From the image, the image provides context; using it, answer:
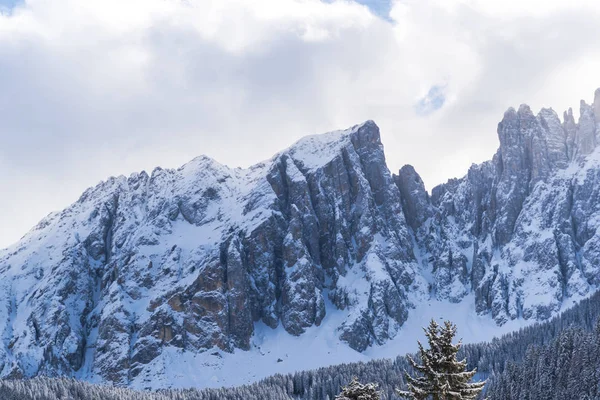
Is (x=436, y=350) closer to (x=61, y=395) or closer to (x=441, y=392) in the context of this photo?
(x=441, y=392)

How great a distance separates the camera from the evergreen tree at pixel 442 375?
32188 mm

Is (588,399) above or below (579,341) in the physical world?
Result: below

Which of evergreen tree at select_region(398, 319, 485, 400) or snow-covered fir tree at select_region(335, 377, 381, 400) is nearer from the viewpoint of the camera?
evergreen tree at select_region(398, 319, 485, 400)

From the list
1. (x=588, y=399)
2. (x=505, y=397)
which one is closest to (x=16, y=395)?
(x=505, y=397)

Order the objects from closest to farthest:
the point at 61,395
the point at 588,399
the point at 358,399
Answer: the point at 358,399 → the point at 588,399 → the point at 61,395

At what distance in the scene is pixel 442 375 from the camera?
32125 mm

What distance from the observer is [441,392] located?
32094mm

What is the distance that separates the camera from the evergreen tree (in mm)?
32188

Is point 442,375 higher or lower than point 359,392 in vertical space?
higher

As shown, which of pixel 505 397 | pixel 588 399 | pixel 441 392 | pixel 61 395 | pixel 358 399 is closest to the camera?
pixel 441 392

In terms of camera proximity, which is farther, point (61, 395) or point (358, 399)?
point (61, 395)

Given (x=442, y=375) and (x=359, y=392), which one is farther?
(x=359, y=392)

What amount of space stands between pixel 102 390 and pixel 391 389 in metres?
81.8

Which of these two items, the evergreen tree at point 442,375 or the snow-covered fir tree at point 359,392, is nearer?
the evergreen tree at point 442,375
